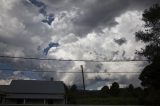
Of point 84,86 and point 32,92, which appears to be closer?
point 32,92

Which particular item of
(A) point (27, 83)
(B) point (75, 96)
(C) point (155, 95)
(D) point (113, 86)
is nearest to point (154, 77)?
(C) point (155, 95)

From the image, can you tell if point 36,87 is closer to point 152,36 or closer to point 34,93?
point 34,93

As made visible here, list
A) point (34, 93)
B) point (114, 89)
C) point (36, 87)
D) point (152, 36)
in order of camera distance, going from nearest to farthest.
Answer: point (152, 36) → point (34, 93) → point (36, 87) → point (114, 89)

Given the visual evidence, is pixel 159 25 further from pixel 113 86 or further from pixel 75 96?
pixel 113 86

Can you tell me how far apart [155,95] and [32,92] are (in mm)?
28174

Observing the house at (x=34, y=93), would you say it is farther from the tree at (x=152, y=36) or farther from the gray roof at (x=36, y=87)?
the tree at (x=152, y=36)

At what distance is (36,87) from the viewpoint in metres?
62.0

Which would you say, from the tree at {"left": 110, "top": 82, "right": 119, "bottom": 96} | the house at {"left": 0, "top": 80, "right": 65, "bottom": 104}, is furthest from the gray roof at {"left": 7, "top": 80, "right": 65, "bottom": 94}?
the tree at {"left": 110, "top": 82, "right": 119, "bottom": 96}

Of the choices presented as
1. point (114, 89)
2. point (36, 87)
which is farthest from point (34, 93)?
point (114, 89)

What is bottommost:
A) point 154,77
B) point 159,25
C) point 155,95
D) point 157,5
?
point 155,95

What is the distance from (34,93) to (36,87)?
2.01 metres

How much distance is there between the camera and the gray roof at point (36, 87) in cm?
6034

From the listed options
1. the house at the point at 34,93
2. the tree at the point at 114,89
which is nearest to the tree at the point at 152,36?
the house at the point at 34,93

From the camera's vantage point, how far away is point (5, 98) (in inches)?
2389
